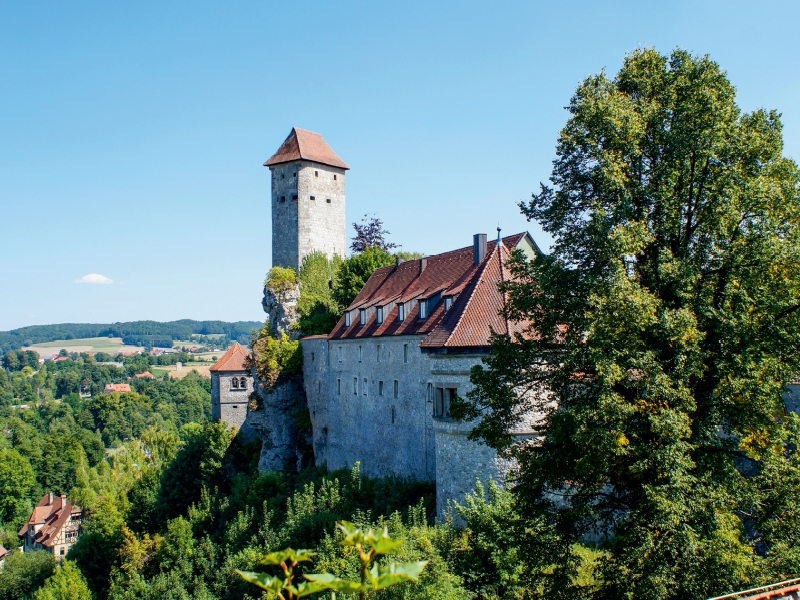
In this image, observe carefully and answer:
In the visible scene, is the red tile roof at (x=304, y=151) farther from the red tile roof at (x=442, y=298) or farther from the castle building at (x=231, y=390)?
the castle building at (x=231, y=390)

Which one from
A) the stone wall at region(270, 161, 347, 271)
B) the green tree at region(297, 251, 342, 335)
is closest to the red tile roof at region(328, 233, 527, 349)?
the green tree at region(297, 251, 342, 335)

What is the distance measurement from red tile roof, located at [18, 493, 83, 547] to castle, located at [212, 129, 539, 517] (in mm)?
36911

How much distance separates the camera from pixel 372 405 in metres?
33.8

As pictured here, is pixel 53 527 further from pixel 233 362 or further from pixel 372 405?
pixel 372 405

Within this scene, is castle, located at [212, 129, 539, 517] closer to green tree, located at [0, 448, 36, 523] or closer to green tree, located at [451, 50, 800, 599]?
green tree, located at [451, 50, 800, 599]

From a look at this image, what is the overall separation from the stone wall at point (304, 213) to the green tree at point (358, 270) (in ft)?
16.9

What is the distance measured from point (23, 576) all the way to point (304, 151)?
1630 inches

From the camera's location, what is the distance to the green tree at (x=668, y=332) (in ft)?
43.7

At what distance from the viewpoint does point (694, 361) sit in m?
13.7

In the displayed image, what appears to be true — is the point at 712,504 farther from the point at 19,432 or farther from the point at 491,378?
the point at 19,432

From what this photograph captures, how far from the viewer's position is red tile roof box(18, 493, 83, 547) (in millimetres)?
77375

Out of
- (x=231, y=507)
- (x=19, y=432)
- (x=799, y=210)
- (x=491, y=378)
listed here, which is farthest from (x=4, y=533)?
(x=799, y=210)

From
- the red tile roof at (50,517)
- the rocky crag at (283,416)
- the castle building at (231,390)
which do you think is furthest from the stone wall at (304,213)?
the red tile roof at (50,517)

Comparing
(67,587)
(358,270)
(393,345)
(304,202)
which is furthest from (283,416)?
A: (67,587)
